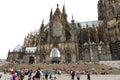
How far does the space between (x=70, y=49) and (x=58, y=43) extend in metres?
4.45

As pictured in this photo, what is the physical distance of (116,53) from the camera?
46031 mm

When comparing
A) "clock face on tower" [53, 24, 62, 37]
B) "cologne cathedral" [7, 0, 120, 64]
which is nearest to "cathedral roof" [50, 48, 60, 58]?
"cologne cathedral" [7, 0, 120, 64]

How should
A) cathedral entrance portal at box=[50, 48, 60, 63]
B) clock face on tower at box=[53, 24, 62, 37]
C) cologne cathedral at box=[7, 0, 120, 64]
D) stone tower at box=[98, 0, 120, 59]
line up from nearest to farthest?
stone tower at box=[98, 0, 120, 59] → cologne cathedral at box=[7, 0, 120, 64] → cathedral entrance portal at box=[50, 48, 60, 63] → clock face on tower at box=[53, 24, 62, 37]

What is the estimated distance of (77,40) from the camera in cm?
4944

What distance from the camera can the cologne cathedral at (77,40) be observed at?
4719 cm

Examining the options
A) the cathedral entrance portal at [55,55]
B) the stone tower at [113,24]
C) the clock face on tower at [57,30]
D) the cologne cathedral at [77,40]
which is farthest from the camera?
the clock face on tower at [57,30]

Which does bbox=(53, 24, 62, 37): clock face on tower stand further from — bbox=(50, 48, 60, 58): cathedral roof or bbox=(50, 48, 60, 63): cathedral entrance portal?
bbox=(50, 48, 60, 63): cathedral entrance portal

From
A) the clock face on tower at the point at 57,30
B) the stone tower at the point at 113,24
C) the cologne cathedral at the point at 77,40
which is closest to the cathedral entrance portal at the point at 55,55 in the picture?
the cologne cathedral at the point at 77,40

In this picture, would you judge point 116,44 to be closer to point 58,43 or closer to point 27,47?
point 58,43

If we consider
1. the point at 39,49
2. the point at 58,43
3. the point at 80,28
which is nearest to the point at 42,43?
the point at 39,49

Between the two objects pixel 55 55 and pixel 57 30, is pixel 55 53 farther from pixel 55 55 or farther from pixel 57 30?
pixel 57 30

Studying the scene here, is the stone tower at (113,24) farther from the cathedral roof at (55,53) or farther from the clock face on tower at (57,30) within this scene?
the cathedral roof at (55,53)

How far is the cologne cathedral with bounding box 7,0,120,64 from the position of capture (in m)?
47.2

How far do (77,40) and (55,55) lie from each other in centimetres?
853
